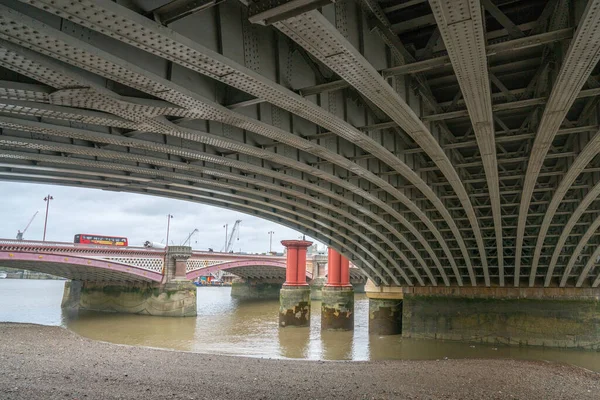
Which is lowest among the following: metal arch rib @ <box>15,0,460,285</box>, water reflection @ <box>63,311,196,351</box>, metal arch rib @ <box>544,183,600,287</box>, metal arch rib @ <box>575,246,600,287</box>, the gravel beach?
water reflection @ <box>63,311,196,351</box>

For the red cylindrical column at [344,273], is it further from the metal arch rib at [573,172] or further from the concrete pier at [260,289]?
the concrete pier at [260,289]

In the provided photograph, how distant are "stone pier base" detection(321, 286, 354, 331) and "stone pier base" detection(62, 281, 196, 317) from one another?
10.6 metres

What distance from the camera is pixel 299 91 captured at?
697cm

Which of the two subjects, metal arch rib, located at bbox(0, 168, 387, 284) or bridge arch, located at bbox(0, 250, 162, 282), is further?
bridge arch, located at bbox(0, 250, 162, 282)

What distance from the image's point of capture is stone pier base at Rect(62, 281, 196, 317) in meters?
30.5

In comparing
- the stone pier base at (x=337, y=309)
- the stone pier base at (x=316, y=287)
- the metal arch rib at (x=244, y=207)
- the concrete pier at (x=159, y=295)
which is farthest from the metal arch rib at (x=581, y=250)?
the stone pier base at (x=316, y=287)

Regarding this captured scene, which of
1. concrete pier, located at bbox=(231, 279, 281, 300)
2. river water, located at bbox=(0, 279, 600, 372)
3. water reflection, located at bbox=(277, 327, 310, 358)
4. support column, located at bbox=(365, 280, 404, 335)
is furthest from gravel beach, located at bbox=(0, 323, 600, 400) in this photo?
concrete pier, located at bbox=(231, 279, 281, 300)

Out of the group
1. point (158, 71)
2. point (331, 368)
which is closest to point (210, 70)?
point (158, 71)

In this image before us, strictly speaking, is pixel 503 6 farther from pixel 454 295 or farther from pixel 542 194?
pixel 454 295

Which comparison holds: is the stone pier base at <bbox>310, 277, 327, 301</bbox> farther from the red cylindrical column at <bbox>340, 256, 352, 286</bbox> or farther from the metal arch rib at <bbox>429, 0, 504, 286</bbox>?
the metal arch rib at <bbox>429, 0, 504, 286</bbox>

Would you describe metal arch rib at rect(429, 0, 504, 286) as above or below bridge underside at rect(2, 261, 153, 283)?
above

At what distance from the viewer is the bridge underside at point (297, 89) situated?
489 centimetres

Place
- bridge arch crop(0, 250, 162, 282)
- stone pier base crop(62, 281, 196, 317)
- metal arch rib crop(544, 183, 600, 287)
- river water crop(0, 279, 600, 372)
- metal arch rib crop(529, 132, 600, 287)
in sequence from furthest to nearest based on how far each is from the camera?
stone pier base crop(62, 281, 196, 317) → bridge arch crop(0, 250, 162, 282) → river water crop(0, 279, 600, 372) → metal arch rib crop(544, 183, 600, 287) → metal arch rib crop(529, 132, 600, 287)

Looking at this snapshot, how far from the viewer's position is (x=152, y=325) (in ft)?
84.7
